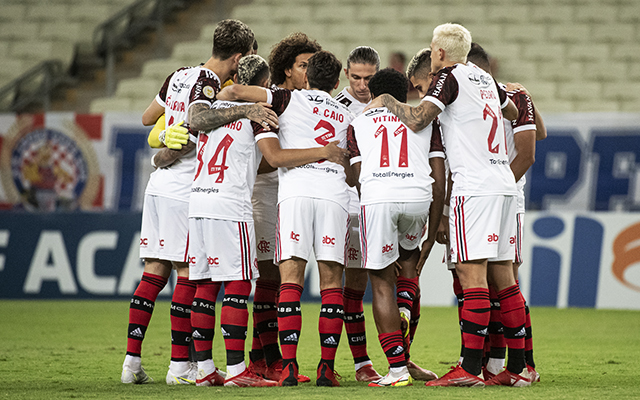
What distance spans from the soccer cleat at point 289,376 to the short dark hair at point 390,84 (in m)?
1.76

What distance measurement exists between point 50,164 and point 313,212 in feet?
25.2

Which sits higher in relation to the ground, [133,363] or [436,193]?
[436,193]

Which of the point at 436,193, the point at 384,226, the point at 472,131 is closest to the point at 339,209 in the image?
the point at 384,226

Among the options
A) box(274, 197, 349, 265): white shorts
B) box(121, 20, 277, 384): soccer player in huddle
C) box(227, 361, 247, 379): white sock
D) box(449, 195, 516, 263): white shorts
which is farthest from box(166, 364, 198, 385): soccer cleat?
box(449, 195, 516, 263): white shorts

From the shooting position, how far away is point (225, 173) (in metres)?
4.86

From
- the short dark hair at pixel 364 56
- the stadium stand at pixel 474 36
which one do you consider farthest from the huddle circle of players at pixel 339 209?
the stadium stand at pixel 474 36

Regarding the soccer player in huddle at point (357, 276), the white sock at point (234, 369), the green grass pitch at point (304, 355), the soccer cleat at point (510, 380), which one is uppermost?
the soccer player in huddle at point (357, 276)

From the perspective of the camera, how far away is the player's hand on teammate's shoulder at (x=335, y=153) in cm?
486

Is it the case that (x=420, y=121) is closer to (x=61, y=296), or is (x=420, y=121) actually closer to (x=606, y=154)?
(x=606, y=154)

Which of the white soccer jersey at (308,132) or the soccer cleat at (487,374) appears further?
the soccer cleat at (487,374)

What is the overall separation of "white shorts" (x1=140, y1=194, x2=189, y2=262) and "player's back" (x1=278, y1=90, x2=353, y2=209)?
28.8 inches

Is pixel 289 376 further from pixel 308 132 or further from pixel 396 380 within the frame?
pixel 308 132

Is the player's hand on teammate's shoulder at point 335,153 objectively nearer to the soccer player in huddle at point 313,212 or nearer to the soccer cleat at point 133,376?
the soccer player in huddle at point 313,212

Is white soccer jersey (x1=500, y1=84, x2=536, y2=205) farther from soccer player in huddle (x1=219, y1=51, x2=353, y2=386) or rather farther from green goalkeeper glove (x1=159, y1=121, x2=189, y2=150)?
green goalkeeper glove (x1=159, y1=121, x2=189, y2=150)
